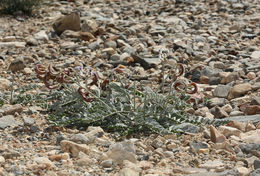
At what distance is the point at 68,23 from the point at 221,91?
301 cm

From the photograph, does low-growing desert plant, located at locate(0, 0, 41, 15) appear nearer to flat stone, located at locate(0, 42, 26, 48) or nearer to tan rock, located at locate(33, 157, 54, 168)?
flat stone, located at locate(0, 42, 26, 48)

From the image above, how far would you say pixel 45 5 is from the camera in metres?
8.61

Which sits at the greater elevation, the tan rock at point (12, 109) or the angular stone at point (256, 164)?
the angular stone at point (256, 164)

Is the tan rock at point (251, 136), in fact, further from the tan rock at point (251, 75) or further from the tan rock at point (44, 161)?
the tan rock at point (251, 75)

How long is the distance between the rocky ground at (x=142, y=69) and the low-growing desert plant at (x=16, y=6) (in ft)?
0.78

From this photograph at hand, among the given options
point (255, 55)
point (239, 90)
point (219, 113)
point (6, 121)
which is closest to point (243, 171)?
point (219, 113)

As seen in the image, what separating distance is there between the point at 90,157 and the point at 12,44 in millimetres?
3558

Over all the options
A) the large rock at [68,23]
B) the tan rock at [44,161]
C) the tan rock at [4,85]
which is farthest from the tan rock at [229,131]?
the large rock at [68,23]

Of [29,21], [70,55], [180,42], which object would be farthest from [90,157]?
[29,21]

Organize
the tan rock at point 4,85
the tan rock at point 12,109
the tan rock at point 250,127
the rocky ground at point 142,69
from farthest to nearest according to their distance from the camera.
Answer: the tan rock at point 4,85, the tan rock at point 12,109, the tan rock at point 250,127, the rocky ground at point 142,69

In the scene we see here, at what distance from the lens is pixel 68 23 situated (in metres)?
6.60

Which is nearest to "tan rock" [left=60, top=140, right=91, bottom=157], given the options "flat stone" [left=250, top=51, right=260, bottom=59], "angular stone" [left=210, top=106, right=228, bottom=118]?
"angular stone" [left=210, top=106, right=228, bottom=118]

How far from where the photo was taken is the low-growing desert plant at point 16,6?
7.84 meters

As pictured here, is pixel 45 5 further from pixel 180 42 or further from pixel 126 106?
pixel 126 106
